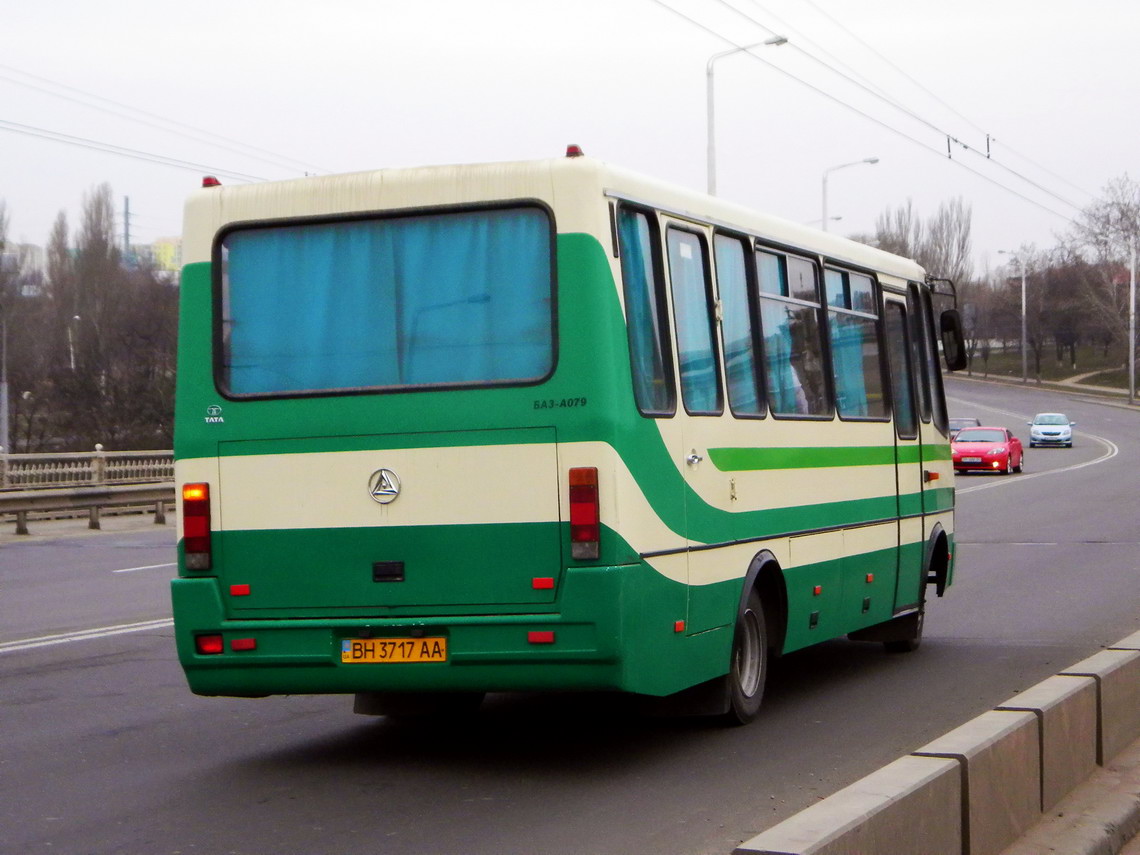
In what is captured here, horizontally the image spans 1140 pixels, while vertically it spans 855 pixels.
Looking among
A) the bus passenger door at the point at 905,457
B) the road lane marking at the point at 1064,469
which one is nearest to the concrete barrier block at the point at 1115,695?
the bus passenger door at the point at 905,457

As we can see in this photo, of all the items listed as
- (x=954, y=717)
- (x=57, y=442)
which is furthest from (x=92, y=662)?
(x=57, y=442)

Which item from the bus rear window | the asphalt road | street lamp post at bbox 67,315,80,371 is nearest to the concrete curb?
the asphalt road

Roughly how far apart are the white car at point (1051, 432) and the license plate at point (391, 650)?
55.4 m

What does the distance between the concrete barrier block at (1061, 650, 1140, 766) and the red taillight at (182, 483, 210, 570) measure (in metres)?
3.98

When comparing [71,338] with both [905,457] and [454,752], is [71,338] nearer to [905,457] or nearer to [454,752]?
[905,457]

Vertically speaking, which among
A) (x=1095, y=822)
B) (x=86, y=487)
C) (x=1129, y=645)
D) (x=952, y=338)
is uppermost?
(x=952, y=338)

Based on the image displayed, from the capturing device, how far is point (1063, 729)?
672 cm

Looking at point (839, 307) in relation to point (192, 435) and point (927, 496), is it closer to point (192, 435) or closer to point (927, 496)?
point (927, 496)

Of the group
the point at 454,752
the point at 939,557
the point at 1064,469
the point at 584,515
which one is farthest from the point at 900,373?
the point at 1064,469

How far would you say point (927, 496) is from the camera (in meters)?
12.3

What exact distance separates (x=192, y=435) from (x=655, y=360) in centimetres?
221

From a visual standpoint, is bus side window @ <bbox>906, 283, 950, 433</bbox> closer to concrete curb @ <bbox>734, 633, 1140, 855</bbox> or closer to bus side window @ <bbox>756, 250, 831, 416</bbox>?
bus side window @ <bbox>756, 250, 831, 416</bbox>

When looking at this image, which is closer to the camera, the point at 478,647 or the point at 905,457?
the point at 478,647

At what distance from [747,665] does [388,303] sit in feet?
9.50
